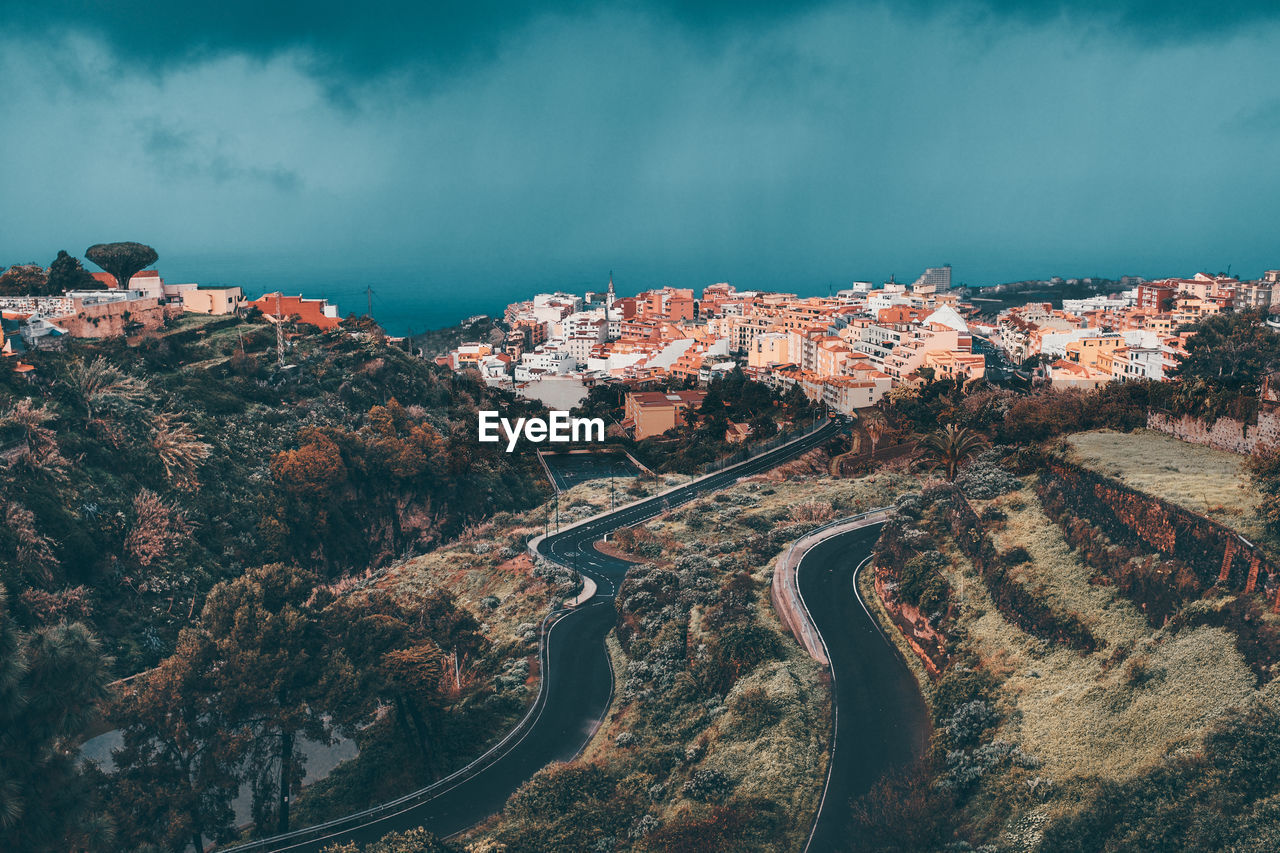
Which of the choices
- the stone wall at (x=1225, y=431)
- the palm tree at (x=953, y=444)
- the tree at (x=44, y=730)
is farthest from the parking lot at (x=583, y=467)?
the tree at (x=44, y=730)

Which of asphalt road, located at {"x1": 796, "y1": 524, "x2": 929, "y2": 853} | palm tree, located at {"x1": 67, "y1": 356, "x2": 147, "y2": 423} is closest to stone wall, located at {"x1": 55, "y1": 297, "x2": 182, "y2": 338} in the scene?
palm tree, located at {"x1": 67, "y1": 356, "x2": 147, "y2": 423}

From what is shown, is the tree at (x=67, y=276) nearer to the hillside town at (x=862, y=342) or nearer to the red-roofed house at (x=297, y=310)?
the red-roofed house at (x=297, y=310)

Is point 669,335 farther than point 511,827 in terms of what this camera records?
Yes

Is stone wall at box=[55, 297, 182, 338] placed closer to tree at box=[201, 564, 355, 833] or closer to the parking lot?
the parking lot

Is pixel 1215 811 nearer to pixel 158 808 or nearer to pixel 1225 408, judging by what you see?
pixel 1225 408

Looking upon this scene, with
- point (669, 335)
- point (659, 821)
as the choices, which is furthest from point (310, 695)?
point (669, 335)
